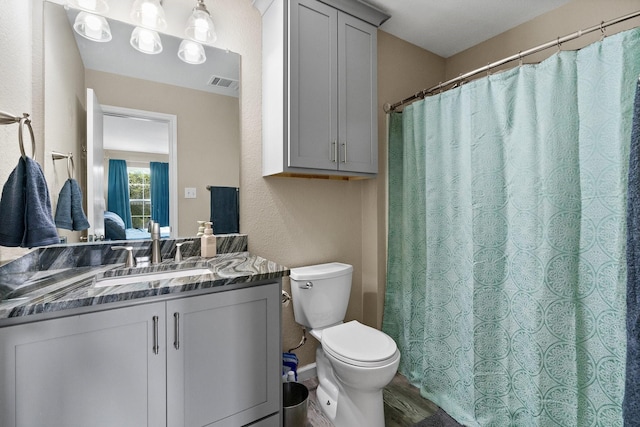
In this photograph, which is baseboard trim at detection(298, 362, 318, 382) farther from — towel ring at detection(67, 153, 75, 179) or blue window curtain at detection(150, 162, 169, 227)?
towel ring at detection(67, 153, 75, 179)

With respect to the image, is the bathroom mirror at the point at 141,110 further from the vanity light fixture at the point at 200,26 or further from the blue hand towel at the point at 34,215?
the blue hand towel at the point at 34,215

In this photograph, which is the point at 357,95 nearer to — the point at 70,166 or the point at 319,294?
the point at 319,294

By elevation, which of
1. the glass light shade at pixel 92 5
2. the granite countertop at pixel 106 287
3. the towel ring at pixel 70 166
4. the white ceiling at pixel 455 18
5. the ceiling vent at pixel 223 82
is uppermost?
the white ceiling at pixel 455 18

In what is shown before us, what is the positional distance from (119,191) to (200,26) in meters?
0.98

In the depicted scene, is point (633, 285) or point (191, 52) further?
point (191, 52)

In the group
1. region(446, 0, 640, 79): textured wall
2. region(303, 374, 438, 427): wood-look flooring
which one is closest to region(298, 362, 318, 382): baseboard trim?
region(303, 374, 438, 427): wood-look flooring

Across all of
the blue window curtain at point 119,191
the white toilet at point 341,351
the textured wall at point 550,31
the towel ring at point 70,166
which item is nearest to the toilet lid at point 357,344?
the white toilet at point 341,351

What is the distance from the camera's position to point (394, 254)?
219 cm

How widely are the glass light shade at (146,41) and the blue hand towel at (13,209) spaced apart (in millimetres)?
899

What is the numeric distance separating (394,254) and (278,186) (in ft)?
3.24

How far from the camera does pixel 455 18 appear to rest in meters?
2.08

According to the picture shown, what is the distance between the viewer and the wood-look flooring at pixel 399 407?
1.67 meters

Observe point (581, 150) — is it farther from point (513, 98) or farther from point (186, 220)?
point (186, 220)

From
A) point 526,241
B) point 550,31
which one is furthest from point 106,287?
point 550,31
